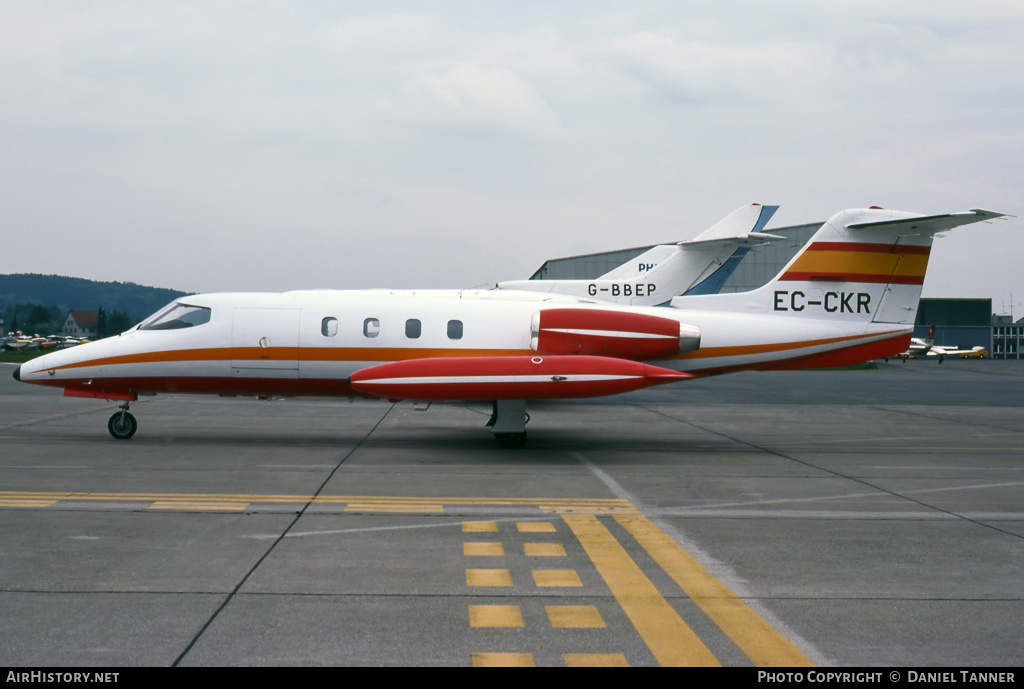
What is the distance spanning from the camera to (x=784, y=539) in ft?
28.2

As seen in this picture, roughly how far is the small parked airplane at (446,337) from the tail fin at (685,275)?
1067 cm

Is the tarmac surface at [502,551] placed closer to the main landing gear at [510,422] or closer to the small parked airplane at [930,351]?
the main landing gear at [510,422]

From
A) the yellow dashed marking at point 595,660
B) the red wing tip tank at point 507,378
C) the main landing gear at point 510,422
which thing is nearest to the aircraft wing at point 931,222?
the red wing tip tank at point 507,378

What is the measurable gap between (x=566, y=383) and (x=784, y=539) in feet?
20.7

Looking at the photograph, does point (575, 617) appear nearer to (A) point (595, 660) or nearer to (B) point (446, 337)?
(A) point (595, 660)

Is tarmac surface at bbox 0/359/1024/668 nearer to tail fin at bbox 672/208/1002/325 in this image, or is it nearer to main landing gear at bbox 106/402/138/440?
main landing gear at bbox 106/402/138/440

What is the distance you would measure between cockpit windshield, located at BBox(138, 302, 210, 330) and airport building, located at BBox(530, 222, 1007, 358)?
32502mm

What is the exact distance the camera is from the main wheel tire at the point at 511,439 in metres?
15.6

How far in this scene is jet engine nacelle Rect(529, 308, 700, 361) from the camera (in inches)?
618

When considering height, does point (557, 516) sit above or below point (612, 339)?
below

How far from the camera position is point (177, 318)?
16.2 meters

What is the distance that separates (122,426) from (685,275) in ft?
64.1
